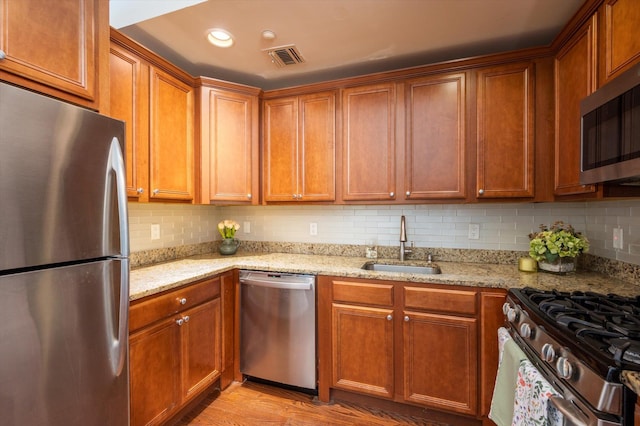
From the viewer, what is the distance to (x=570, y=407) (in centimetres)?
100

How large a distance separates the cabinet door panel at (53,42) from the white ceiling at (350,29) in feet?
2.23

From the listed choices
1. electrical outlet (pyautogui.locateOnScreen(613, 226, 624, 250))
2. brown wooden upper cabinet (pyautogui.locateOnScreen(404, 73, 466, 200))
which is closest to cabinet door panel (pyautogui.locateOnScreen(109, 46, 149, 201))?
brown wooden upper cabinet (pyautogui.locateOnScreen(404, 73, 466, 200))

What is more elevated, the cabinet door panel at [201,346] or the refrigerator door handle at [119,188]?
the refrigerator door handle at [119,188]

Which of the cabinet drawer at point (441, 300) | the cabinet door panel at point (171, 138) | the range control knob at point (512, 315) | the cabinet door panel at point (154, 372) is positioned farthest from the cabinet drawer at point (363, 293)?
the cabinet door panel at point (171, 138)

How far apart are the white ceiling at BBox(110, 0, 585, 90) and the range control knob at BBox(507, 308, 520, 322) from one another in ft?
5.51

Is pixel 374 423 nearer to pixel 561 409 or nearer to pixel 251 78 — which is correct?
pixel 561 409

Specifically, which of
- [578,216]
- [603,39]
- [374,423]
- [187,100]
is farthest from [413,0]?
[374,423]

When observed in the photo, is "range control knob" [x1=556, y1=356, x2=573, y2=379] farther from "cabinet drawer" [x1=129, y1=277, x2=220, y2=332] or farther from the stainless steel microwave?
"cabinet drawer" [x1=129, y1=277, x2=220, y2=332]

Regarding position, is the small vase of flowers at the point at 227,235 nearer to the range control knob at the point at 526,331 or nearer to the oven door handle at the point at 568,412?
the range control knob at the point at 526,331

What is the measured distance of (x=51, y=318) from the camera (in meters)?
1.02

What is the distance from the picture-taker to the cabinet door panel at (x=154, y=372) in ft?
5.01

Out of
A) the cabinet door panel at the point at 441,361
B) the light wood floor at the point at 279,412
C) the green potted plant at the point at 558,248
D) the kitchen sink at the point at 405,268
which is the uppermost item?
the green potted plant at the point at 558,248

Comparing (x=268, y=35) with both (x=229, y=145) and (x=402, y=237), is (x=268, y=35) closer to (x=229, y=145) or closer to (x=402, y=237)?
(x=229, y=145)

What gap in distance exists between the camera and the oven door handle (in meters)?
0.96
